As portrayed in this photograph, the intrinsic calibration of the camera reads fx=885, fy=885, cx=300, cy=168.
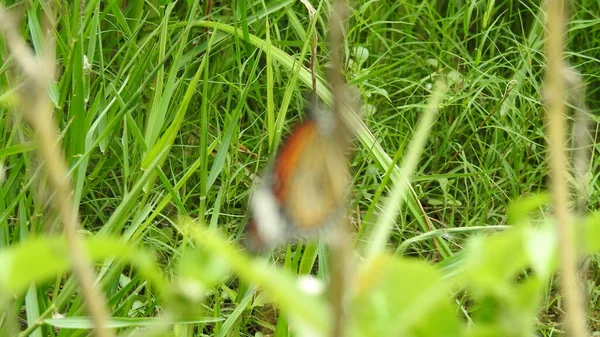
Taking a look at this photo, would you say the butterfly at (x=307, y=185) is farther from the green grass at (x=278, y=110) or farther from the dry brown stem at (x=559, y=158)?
the green grass at (x=278, y=110)

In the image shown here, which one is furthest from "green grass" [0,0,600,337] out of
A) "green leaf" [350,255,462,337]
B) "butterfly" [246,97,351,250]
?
"green leaf" [350,255,462,337]

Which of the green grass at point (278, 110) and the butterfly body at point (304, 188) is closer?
the butterfly body at point (304, 188)

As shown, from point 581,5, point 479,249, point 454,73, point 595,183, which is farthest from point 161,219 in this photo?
point 479,249

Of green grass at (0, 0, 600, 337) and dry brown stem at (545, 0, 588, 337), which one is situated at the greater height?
dry brown stem at (545, 0, 588, 337)

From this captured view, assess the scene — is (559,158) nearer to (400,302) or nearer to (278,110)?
(400,302)

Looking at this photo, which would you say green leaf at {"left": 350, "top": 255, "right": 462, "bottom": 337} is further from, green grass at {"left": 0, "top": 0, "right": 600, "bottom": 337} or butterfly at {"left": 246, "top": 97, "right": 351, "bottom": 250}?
green grass at {"left": 0, "top": 0, "right": 600, "bottom": 337}

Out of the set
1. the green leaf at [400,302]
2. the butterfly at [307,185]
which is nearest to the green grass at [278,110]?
the butterfly at [307,185]
